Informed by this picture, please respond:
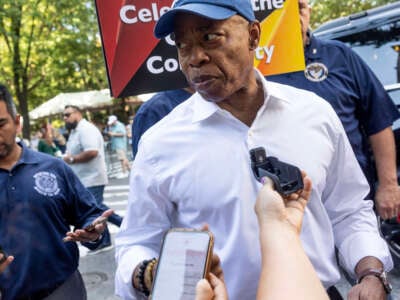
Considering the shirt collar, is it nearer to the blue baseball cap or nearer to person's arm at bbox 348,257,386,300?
the blue baseball cap

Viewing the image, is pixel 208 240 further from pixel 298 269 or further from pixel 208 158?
pixel 208 158

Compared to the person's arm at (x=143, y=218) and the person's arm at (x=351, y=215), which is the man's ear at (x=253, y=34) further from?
the person's arm at (x=143, y=218)

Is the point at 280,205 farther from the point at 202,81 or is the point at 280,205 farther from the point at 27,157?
the point at 27,157

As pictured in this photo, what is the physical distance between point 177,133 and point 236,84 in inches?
10.6

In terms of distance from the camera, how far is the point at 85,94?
2286cm

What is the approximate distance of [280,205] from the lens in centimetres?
120

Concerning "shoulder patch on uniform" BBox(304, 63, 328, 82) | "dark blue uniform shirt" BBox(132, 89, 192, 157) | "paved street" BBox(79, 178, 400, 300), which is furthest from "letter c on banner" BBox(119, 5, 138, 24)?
"paved street" BBox(79, 178, 400, 300)

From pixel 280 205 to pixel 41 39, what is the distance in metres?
16.8

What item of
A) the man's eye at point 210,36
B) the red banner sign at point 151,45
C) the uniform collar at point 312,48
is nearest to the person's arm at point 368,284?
the man's eye at point 210,36

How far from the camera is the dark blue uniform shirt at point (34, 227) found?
2266mm

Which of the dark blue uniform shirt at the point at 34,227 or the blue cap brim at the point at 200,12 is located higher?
the blue cap brim at the point at 200,12

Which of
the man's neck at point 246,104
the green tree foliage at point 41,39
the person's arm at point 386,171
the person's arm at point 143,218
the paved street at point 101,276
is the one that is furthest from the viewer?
the green tree foliage at point 41,39

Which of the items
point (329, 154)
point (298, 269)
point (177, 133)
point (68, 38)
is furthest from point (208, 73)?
point (68, 38)

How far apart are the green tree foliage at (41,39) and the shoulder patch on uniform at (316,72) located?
12.2 m
